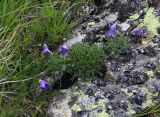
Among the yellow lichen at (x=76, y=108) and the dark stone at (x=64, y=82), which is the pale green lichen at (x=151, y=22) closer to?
the dark stone at (x=64, y=82)

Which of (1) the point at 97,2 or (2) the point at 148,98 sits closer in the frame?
(2) the point at 148,98

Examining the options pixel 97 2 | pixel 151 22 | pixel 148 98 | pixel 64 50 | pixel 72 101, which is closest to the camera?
pixel 148 98

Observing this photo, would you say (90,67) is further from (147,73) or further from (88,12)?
(88,12)

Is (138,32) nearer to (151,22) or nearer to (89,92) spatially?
(151,22)

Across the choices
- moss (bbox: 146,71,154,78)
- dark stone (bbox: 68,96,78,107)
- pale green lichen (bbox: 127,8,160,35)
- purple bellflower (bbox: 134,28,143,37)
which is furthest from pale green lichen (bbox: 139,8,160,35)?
dark stone (bbox: 68,96,78,107)

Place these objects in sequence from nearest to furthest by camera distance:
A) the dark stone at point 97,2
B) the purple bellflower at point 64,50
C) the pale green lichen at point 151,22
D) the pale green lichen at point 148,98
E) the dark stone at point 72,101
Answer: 1. the pale green lichen at point 148,98
2. the dark stone at point 72,101
3. the purple bellflower at point 64,50
4. the pale green lichen at point 151,22
5. the dark stone at point 97,2

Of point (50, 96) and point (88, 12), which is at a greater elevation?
point (88, 12)

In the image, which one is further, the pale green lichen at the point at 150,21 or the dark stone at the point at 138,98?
the pale green lichen at the point at 150,21

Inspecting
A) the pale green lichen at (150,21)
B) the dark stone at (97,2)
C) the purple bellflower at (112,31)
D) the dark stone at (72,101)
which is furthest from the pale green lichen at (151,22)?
the dark stone at (72,101)

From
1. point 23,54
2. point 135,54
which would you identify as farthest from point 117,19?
point 23,54

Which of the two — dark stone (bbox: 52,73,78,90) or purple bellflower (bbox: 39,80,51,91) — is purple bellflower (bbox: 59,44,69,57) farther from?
purple bellflower (bbox: 39,80,51,91)

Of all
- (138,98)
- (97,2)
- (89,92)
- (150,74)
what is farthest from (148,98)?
(97,2)
